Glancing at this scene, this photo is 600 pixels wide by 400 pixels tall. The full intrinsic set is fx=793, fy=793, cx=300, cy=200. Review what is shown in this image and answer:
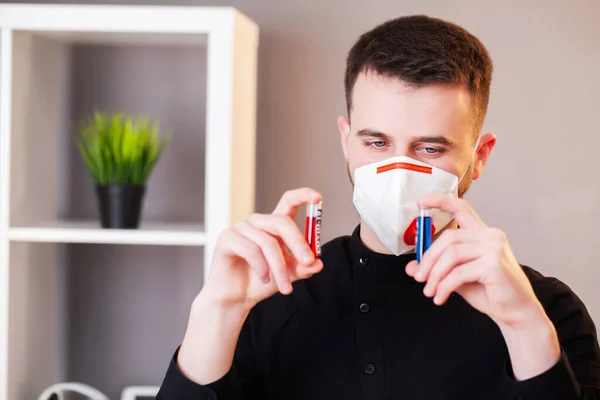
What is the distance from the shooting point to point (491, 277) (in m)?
0.99

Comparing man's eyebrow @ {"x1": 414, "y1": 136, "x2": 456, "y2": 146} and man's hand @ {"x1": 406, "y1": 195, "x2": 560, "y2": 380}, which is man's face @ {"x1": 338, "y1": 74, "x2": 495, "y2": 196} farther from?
man's hand @ {"x1": 406, "y1": 195, "x2": 560, "y2": 380}

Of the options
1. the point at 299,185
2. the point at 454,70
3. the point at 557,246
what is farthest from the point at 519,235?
the point at 454,70

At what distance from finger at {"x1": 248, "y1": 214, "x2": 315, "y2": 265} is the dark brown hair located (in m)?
0.34

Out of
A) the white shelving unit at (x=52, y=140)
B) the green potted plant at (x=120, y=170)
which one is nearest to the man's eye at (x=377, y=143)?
the white shelving unit at (x=52, y=140)

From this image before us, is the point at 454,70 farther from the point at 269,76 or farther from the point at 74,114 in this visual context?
the point at 74,114

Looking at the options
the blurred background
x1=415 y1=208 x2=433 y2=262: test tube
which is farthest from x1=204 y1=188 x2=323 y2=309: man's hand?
the blurred background

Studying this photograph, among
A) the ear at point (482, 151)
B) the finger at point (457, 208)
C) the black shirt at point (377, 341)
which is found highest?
the ear at point (482, 151)

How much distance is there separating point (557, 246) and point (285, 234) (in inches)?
48.7

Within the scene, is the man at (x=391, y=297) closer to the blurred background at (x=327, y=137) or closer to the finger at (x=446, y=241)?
the finger at (x=446, y=241)

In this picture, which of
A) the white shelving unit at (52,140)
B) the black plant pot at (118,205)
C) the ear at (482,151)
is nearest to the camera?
the ear at (482,151)

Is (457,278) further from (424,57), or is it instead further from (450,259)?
(424,57)

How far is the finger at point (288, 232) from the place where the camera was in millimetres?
995

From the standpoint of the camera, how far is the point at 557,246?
2041 millimetres

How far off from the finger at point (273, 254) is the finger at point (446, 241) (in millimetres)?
172
